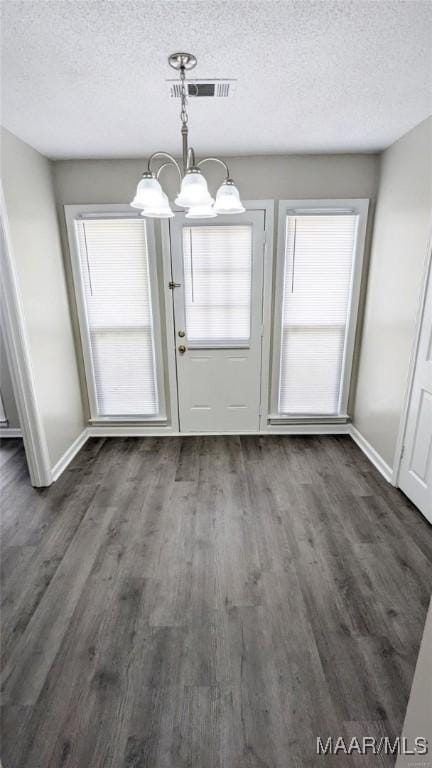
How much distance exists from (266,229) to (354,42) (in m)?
1.60

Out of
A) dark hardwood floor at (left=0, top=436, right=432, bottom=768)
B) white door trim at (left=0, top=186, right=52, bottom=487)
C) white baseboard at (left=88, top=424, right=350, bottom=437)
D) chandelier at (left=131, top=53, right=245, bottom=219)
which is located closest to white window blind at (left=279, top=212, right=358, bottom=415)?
white baseboard at (left=88, top=424, right=350, bottom=437)

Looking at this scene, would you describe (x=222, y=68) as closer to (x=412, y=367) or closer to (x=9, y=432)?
(x=412, y=367)

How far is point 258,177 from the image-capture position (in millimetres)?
2990

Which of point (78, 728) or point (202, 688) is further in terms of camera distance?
point (202, 688)

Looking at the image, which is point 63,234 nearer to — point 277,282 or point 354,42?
point 277,282

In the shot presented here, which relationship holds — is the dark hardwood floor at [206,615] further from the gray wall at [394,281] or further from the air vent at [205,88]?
the air vent at [205,88]

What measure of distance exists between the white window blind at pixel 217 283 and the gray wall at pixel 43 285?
3.68 ft

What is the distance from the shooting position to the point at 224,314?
3.30 m

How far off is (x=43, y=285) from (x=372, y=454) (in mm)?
3126

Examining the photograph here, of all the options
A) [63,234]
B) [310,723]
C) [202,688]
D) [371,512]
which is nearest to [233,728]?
[202,688]

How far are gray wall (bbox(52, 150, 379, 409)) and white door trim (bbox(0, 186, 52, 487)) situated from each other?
0.94 metres

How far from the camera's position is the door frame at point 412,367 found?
2.33 meters

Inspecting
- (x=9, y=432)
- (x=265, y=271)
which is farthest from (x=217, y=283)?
(x=9, y=432)

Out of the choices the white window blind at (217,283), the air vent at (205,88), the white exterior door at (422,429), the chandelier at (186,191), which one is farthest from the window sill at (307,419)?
the air vent at (205,88)
